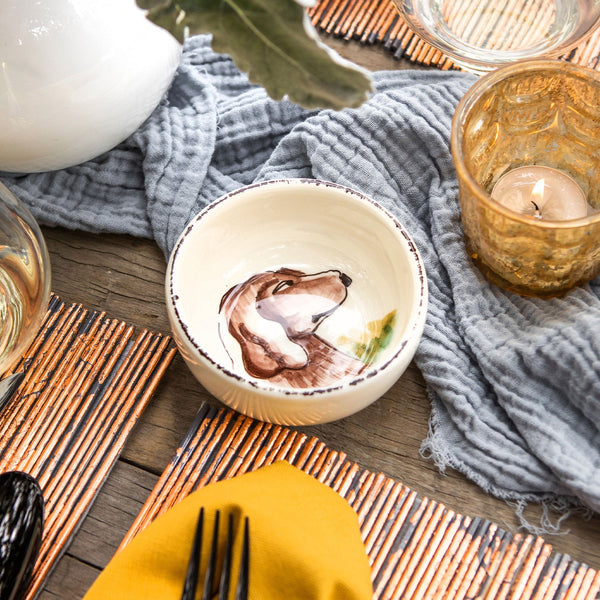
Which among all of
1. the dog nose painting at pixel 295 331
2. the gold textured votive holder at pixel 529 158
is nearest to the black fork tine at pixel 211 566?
the dog nose painting at pixel 295 331

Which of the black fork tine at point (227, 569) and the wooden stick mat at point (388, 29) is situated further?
the wooden stick mat at point (388, 29)

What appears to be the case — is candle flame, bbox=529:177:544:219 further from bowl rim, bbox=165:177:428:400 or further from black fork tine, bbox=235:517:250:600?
black fork tine, bbox=235:517:250:600

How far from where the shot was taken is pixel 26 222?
0.52 m

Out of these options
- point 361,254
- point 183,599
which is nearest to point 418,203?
point 361,254

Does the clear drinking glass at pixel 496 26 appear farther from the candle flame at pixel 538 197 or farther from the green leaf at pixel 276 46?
the green leaf at pixel 276 46

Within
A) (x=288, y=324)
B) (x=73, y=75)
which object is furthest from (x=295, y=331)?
(x=73, y=75)

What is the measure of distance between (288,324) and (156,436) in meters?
0.12

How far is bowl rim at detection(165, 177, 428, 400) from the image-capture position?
47 cm

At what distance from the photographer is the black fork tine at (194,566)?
452mm

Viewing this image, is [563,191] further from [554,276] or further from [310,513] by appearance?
[310,513]

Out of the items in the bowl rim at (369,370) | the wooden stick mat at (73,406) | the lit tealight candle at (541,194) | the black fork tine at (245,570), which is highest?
the lit tealight candle at (541,194)

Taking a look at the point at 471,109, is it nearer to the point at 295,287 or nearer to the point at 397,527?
the point at 295,287

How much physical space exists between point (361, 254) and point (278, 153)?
4.8 inches

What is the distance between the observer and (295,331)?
56cm
